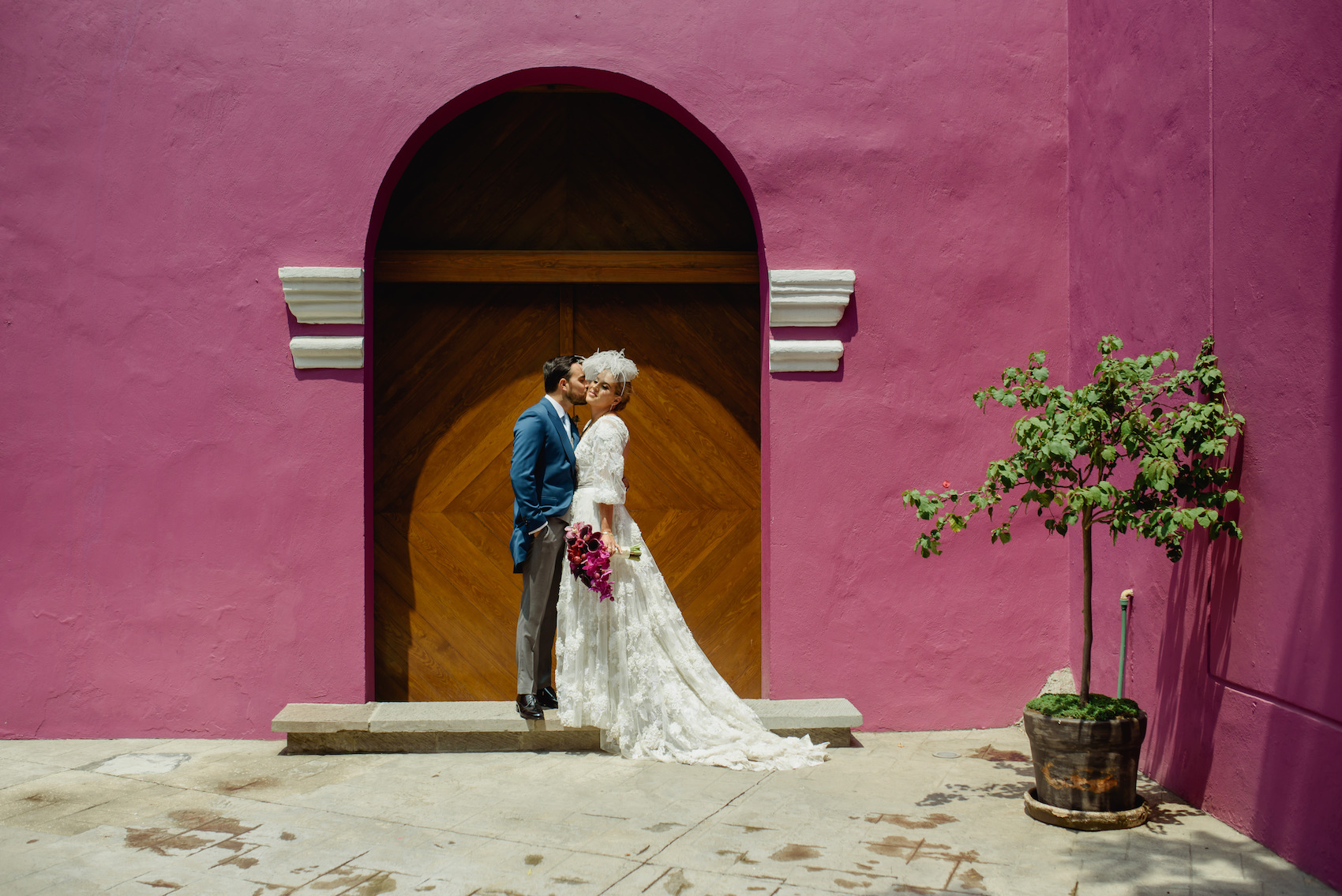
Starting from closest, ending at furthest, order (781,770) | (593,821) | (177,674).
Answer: (593,821) < (781,770) < (177,674)

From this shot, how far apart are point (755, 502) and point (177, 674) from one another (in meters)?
3.13

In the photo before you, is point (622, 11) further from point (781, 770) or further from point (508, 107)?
point (781, 770)

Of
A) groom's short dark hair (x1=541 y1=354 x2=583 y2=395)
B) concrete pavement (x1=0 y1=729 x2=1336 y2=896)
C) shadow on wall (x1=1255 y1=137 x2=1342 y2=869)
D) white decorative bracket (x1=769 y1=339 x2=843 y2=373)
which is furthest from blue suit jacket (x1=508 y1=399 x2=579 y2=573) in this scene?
shadow on wall (x1=1255 y1=137 x2=1342 y2=869)

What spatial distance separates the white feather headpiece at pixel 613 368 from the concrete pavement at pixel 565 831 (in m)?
1.77

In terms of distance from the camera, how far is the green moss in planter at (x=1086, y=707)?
160 inches

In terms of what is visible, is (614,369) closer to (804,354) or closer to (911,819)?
(804,354)

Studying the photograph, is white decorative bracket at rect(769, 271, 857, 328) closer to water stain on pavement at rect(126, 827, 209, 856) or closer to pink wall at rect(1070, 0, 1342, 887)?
pink wall at rect(1070, 0, 1342, 887)

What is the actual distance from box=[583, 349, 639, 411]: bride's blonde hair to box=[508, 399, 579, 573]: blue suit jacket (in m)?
0.28

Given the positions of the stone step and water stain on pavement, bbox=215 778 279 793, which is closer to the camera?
water stain on pavement, bbox=215 778 279 793

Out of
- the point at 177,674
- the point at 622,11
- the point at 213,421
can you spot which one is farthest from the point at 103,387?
the point at 622,11

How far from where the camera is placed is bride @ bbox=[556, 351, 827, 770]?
5008mm

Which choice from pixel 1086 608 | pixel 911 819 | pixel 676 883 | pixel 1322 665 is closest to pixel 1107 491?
pixel 1086 608

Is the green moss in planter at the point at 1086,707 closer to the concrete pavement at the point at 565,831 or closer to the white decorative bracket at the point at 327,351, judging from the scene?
the concrete pavement at the point at 565,831

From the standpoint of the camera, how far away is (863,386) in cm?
566
